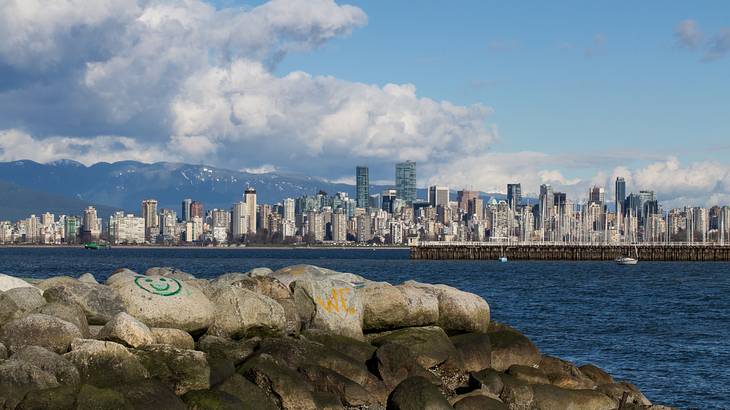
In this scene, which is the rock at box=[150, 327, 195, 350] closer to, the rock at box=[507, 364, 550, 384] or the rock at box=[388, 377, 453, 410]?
the rock at box=[388, 377, 453, 410]

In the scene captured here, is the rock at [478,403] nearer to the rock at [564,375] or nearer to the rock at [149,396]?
the rock at [564,375]

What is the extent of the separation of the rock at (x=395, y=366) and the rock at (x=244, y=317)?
95.0 inches

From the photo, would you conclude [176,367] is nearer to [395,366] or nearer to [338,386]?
[338,386]

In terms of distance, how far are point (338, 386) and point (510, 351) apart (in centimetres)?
572

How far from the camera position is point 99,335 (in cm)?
2005

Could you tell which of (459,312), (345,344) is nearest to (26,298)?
(345,344)

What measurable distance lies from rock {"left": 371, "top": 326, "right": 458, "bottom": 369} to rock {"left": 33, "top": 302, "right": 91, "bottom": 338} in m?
6.52

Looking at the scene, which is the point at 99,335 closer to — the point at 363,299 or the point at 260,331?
the point at 260,331

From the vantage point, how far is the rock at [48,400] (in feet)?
54.1

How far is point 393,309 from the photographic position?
25.1 metres

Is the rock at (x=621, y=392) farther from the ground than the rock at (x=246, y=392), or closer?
closer

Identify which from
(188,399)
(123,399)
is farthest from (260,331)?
(123,399)

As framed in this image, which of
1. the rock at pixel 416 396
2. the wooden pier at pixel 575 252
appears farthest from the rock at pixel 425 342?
the wooden pier at pixel 575 252

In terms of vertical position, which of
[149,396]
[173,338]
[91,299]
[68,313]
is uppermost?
[91,299]
